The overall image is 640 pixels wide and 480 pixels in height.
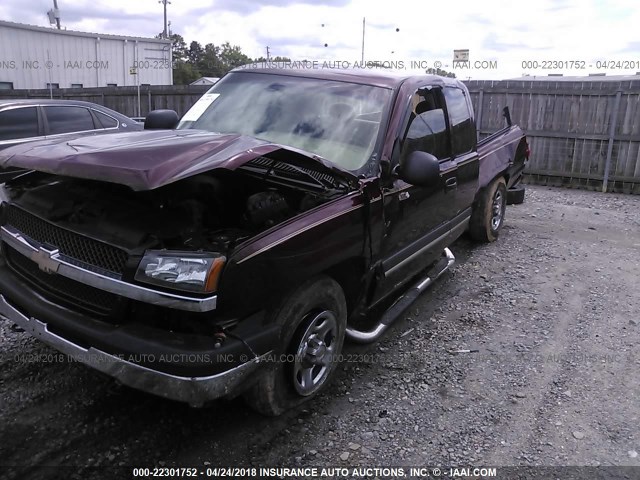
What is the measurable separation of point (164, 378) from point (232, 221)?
0.91 m

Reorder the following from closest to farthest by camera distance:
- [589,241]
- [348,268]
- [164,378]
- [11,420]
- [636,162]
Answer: [164,378] → [11,420] → [348,268] → [589,241] → [636,162]

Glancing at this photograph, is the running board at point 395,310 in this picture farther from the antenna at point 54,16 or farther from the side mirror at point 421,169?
the antenna at point 54,16

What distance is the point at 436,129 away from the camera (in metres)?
4.34

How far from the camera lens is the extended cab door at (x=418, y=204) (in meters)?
3.62

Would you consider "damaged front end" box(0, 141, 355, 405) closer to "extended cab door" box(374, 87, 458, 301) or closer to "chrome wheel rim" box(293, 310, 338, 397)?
"chrome wheel rim" box(293, 310, 338, 397)

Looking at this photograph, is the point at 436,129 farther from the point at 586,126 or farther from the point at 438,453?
the point at 586,126

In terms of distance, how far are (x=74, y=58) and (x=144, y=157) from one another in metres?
26.3

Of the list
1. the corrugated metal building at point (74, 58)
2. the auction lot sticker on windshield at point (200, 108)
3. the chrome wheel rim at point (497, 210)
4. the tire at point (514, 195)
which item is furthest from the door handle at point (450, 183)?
the corrugated metal building at point (74, 58)

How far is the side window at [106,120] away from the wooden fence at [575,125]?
7643mm

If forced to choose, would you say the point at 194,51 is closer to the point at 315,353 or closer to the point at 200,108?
the point at 200,108

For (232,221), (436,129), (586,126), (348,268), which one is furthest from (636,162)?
(232,221)

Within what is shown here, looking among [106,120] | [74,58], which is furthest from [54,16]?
[106,120]

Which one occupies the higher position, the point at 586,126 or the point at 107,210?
the point at 586,126

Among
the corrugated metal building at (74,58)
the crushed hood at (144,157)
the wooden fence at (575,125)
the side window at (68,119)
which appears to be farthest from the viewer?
the corrugated metal building at (74,58)
